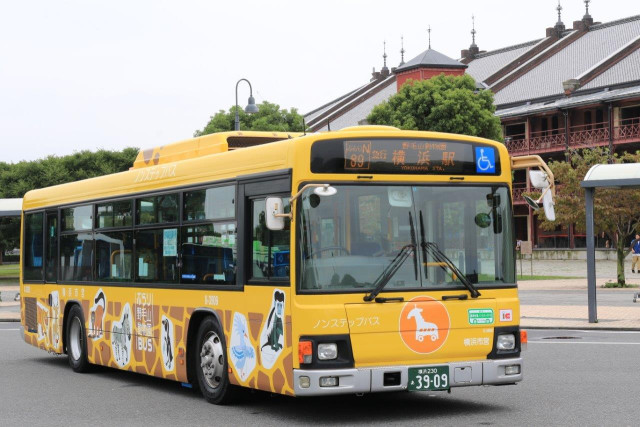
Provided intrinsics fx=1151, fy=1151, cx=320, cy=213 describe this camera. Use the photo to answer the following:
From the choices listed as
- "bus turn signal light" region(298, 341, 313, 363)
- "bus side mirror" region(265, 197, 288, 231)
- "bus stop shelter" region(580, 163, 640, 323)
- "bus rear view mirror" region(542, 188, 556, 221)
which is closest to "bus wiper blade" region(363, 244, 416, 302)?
"bus turn signal light" region(298, 341, 313, 363)

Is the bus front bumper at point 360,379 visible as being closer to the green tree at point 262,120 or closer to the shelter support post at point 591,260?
the shelter support post at point 591,260

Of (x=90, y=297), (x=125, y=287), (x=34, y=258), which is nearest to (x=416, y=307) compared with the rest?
(x=125, y=287)

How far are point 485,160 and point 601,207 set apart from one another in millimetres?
29470

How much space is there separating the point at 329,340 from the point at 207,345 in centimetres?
231

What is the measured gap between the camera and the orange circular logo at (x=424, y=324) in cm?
1039

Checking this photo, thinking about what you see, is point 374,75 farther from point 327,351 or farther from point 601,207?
point 327,351

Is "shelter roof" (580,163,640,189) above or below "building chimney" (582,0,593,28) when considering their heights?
below

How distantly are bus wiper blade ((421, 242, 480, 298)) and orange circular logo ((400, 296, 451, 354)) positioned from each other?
343mm

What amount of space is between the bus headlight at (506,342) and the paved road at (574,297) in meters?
20.1

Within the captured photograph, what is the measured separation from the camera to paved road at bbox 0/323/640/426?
10719 mm

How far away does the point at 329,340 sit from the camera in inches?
398

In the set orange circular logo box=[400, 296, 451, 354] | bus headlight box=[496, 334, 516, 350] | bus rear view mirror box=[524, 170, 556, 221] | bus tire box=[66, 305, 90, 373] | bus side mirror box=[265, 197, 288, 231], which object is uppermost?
bus rear view mirror box=[524, 170, 556, 221]

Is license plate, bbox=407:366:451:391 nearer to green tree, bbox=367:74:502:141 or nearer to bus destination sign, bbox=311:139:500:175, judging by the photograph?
bus destination sign, bbox=311:139:500:175

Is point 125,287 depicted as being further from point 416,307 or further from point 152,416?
point 416,307
